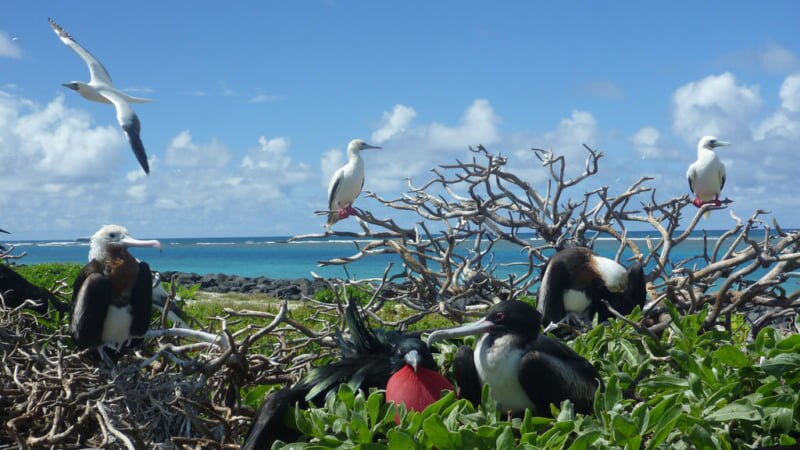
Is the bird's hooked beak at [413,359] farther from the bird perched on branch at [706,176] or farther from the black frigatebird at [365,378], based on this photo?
the bird perched on branch at [706,176]

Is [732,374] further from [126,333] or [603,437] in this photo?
[126,333]

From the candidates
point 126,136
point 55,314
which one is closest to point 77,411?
point 55,314

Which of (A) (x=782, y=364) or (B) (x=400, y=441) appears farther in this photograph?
(A) (x=782, y=364)

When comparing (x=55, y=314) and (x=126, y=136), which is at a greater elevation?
(x=126, y=136)

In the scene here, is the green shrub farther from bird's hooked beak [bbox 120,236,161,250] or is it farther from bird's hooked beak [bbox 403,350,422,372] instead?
bird's hooked beak [bbox 403,350,422,372]

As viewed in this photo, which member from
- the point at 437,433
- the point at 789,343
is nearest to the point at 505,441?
the point at 437,433

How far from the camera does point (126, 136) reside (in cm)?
454

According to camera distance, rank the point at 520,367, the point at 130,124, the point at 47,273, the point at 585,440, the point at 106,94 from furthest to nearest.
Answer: the point at 47,273, the point at 106,94, the point at 130,124, the point at 520,367, the point at 585,440

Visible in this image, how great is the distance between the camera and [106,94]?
570 cm

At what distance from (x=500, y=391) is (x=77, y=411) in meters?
1.42

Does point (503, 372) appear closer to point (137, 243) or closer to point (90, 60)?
point (137, 243)

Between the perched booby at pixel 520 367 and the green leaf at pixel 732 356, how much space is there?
0.31 metres

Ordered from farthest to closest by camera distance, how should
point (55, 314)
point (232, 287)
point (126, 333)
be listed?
point (232, 287), point (55, 314), point (126, 333)

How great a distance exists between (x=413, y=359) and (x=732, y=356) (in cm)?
77
